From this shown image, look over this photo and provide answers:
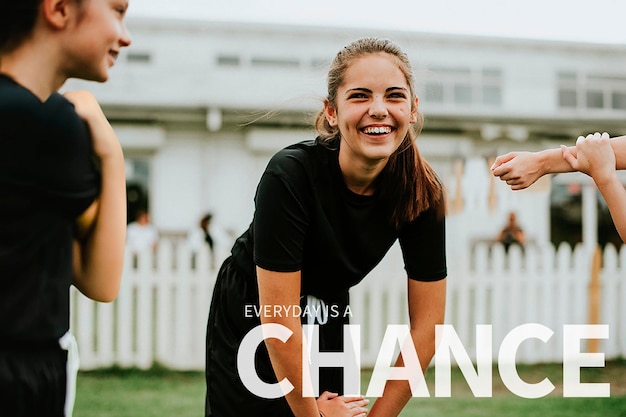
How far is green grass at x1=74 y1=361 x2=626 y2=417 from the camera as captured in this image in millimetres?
4422

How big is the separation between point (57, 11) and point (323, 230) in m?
0.95

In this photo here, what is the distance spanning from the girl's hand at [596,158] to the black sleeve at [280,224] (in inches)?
27.4

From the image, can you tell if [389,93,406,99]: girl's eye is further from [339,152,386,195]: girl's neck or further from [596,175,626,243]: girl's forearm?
[596,175,626,243]: girl's forearm

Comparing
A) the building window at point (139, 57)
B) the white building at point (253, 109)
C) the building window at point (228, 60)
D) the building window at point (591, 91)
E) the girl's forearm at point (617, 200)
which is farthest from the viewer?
the building window at point (591, 91)

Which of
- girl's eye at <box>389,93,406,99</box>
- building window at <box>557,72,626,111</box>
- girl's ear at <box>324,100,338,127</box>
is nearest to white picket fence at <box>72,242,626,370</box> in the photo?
girl's ear at <box>324,100,338,127</box>

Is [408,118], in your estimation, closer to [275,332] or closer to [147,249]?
[275,332]

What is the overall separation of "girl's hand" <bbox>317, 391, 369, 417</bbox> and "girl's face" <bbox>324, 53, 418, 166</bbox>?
2.06ft

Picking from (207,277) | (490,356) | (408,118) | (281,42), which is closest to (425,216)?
(408,118)

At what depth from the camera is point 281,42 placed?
15.5m

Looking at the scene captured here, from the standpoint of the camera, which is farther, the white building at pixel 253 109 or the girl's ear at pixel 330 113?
the white building at pixel 253 109

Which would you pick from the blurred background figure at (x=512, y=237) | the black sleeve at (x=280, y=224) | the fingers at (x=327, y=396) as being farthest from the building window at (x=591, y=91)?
the black sleeve at (x=280, y=224)

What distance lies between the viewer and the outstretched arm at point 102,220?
101cm

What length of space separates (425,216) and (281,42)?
1410cm

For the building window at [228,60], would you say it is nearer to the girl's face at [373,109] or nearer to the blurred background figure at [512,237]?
the blurred background figure at [512,237]
